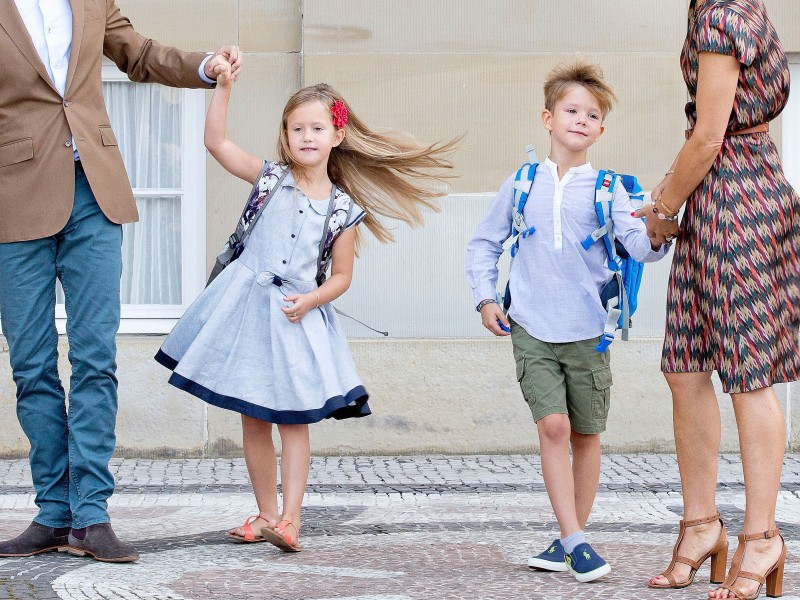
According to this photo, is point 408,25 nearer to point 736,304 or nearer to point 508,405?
point 508,405

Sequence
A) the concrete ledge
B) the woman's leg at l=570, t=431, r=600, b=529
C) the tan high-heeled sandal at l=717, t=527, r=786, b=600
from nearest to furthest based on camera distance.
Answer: the tan high-heeled sandal at l=717, t=527, r=786, b=600 < the woman's leg at l=570, t=431, r=600, b=529 < the concrete ledge

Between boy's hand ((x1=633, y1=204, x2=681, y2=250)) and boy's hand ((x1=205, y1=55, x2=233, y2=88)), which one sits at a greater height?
boy's hand ((x1=205, y1=55, x2=233, y2=88))

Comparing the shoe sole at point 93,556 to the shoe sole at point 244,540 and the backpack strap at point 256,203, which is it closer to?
the shoe sole at point 244,540

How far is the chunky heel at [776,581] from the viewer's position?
12.9ft

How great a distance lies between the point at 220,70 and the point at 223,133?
244 millimetres

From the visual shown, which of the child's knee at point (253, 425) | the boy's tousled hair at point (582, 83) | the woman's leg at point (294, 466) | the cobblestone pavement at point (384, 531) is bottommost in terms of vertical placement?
the cobblestone pavement at point (384, 531)

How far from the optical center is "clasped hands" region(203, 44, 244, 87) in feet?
15.6

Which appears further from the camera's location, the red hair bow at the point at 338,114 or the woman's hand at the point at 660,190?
the red hair bow at the point at 338,114

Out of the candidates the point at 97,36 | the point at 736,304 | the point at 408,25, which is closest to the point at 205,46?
the point at 408,25

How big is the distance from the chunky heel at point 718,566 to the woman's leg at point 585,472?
0.59 meters

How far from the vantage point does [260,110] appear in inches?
299

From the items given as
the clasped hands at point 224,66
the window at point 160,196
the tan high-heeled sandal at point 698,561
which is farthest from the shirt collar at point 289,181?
the window at point 160,196

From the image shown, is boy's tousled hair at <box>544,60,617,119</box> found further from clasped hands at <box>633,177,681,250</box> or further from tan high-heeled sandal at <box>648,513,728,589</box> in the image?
tan high-heeled sandal at <box>648,513,728,589</box>

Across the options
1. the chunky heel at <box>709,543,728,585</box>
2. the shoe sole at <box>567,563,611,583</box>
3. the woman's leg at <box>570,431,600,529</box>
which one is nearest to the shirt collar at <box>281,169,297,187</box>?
the woman's leg at <box>570,431,600,529</box>
